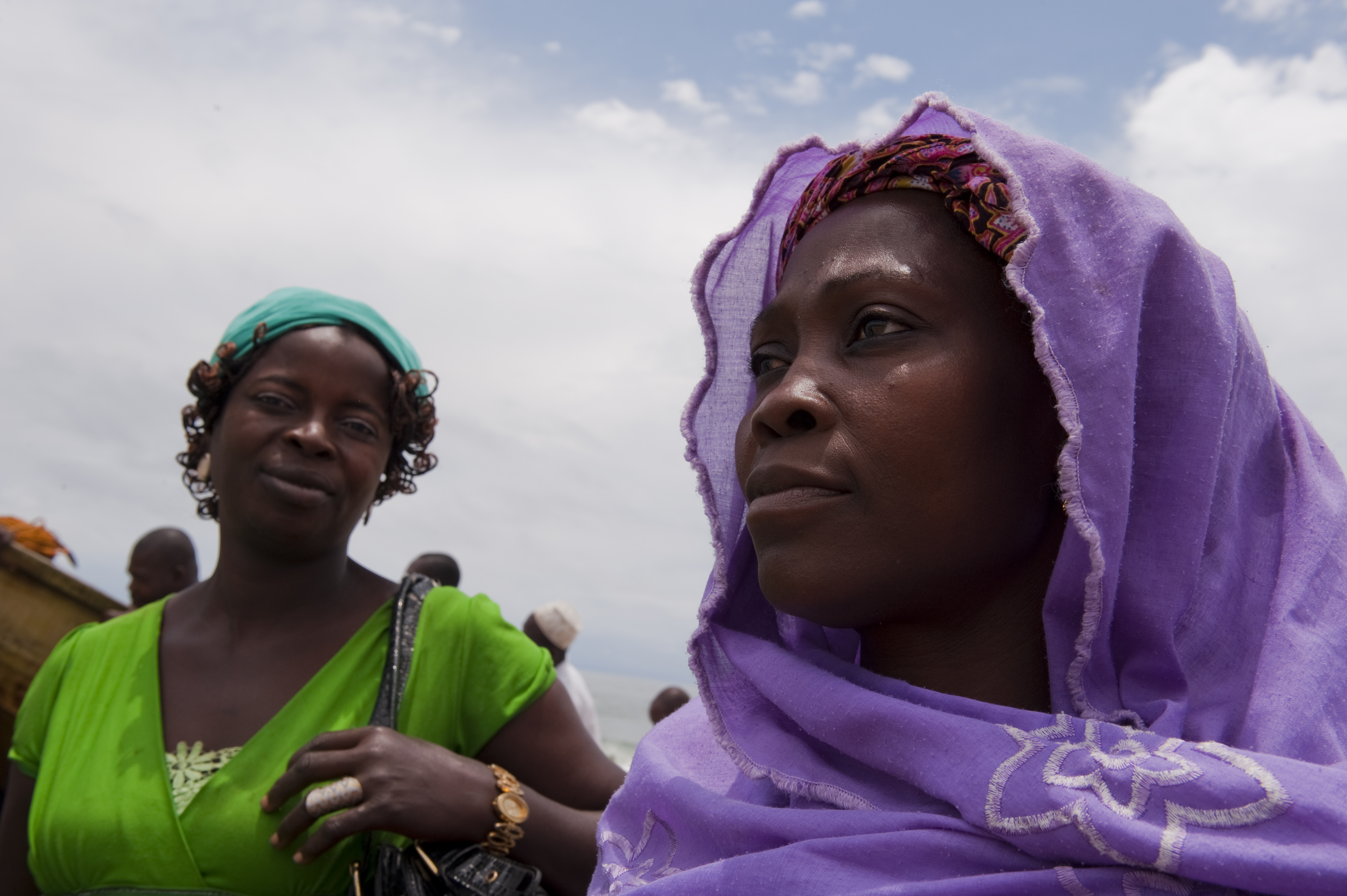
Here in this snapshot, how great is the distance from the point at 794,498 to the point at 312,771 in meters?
1.45

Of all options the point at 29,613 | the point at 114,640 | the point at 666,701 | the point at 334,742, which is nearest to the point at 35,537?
the point at 29,613

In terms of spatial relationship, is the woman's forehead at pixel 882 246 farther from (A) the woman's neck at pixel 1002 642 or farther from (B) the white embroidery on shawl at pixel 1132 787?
(B) the white embroidery on shawl at pixel 1132 787

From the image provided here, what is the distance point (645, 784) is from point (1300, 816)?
1.05 metres

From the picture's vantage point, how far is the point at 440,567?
8273 millimetres

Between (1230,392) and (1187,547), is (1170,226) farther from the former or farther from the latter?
(1187,547)

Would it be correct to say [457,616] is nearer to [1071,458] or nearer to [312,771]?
[312,771]

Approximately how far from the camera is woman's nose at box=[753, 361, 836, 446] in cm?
167

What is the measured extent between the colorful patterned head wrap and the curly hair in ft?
5.10

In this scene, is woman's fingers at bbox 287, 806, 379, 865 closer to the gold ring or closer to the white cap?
the gold ring

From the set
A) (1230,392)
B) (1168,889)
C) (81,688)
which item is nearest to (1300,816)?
(1168,889)

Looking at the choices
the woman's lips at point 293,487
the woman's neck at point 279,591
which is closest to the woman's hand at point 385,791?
the woman's neck at point 279,591

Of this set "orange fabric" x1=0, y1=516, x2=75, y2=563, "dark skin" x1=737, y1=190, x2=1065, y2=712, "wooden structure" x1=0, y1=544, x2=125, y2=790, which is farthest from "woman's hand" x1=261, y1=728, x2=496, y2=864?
"orange fabric" x1=0, y1=516, x2=75, y2=563

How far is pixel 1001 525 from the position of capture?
164cm

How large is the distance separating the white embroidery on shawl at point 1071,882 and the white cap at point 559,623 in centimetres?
734
